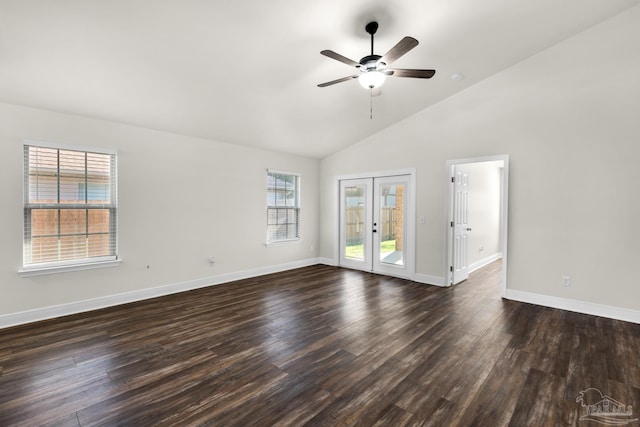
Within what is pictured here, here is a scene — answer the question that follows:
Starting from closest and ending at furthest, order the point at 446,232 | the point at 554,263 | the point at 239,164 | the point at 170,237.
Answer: the point at 554,263 < the point at 170,237 < the point at 446,232 < the point at 239,164

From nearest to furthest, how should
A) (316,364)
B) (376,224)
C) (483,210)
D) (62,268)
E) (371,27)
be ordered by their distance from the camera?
(316,364), (371,27), (62,268), (376,224), (483,210)

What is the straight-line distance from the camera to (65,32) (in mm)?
2641

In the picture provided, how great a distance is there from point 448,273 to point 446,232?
2.37 ft

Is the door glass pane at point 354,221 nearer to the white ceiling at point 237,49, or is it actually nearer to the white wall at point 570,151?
the white wall at point 570,151

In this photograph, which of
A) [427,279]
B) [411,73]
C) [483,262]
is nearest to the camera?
[411,73]

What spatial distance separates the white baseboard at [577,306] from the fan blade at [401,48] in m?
3.86

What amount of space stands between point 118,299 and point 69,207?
1424 millimetres

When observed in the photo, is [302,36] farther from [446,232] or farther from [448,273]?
[448,273]

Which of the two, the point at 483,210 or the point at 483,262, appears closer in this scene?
the point at 483,210

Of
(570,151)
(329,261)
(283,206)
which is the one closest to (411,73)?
(570,151)

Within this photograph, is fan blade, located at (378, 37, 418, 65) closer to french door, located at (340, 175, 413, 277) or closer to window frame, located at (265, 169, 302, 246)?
french door, located at (340, 175, 413, 277)

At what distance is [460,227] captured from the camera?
18.0ft

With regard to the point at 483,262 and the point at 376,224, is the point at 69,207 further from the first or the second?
the point at 483,262

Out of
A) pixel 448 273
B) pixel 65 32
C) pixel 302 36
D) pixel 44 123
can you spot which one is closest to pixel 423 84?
pixel 302 36
